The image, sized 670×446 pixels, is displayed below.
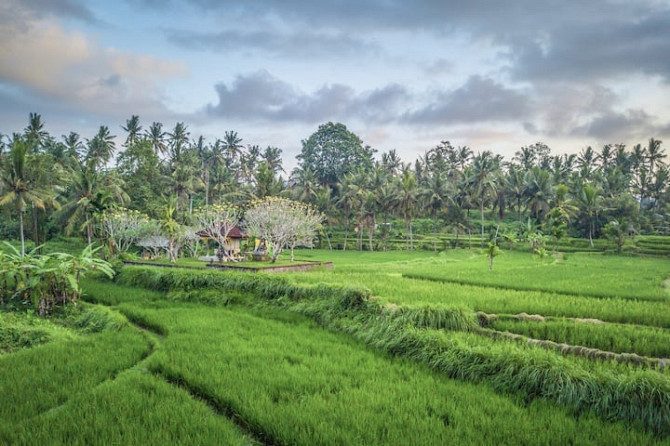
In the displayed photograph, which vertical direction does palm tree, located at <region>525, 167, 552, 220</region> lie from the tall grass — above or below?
above

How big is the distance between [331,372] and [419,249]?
36924 mm

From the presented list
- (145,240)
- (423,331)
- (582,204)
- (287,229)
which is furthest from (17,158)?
(582,204)

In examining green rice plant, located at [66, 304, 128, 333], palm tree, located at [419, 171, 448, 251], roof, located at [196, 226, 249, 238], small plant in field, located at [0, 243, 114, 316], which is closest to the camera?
green rice plant, located at [66, 304, 128, 333]

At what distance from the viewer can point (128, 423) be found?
4.22 meters

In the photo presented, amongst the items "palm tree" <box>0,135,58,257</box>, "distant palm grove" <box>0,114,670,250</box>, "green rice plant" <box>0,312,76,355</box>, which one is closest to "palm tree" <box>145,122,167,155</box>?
"distant palm grove" <box>0,114,670,250</box>

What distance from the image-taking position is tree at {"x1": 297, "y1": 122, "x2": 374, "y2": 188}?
186 ft

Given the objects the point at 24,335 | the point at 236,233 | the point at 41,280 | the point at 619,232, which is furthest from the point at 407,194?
the point at 24,335

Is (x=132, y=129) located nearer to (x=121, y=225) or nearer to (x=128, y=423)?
(x=121, y=225)

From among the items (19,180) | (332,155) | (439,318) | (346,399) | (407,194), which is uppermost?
(332,155)

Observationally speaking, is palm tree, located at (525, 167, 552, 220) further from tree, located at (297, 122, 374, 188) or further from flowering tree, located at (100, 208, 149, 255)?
flowering tree, located at (100, 208, 149, 255)

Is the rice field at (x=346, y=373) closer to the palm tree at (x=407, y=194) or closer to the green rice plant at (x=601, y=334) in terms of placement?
the green rice plant at (x=601, y=334)

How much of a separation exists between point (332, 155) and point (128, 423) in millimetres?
54211

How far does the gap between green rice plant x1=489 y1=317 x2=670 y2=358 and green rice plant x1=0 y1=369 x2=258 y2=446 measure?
5.54 m

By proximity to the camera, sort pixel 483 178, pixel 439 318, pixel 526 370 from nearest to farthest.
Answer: pixel 526 370, pixel 439 318, pixel 483 178
